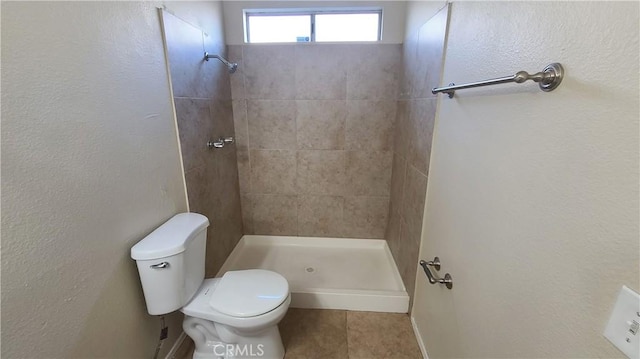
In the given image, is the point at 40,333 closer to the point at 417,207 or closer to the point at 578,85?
the point at 578,85

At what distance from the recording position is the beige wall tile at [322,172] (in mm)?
2305

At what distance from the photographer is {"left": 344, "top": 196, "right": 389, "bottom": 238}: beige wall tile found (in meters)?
2.40

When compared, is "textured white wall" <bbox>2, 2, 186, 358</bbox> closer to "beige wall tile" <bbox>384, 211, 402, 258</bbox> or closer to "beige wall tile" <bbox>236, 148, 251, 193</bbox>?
"beige wall tile" <bbox>236, 148, 251, 193</bbox>

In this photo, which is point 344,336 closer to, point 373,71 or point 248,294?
point 248,294

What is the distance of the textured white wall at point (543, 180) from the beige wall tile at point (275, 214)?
160 centimetres

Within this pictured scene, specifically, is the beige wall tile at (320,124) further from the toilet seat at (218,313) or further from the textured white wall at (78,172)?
the toilet seat at (218,313)

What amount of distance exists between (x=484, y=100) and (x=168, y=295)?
145 cm

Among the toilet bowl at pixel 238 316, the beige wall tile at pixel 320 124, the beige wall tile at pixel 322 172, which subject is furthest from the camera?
the beige wall tile at pixel 322 172

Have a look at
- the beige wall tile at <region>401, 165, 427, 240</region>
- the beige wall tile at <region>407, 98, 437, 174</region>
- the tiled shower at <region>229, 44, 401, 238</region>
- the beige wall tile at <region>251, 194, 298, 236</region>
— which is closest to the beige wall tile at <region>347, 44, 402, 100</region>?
the tiled shower at <region>229, 44, 401, 238</region>

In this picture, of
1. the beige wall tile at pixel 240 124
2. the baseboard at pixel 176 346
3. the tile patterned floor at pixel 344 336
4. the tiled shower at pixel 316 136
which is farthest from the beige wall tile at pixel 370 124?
the baseboard at pixel 176 346

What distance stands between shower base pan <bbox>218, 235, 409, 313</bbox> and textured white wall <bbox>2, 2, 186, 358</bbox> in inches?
38.3

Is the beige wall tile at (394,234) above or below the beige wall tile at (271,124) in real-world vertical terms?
below

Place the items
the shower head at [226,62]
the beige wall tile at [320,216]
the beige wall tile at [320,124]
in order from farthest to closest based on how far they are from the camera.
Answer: the beige wall tile at [320,216], the beige wall tile at [320,124], the shower head at [226,62]

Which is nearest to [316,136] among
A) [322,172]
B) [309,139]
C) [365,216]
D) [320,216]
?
[309,139]
